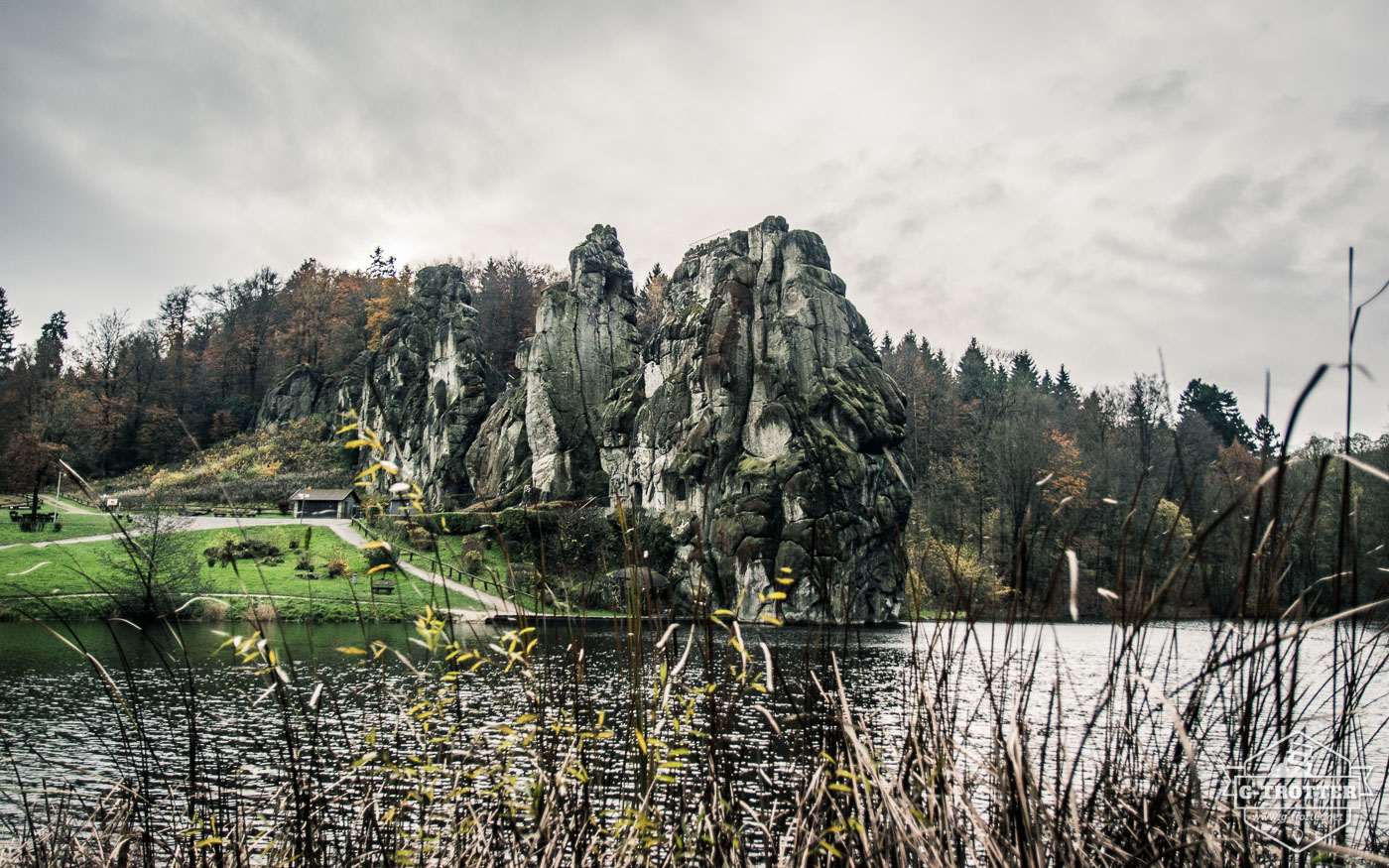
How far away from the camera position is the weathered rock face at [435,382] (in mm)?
58875

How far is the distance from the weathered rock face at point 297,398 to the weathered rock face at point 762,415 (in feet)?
116

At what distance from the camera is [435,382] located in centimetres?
6253

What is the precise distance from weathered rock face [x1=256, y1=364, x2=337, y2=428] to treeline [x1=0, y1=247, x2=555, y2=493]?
3.03 meters

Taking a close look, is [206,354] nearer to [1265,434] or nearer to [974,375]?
[974,375]

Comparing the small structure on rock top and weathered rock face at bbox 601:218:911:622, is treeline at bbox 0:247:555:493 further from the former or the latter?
weathered rock face at bbox 601:218:911:622

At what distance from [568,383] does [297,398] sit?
1283 inches

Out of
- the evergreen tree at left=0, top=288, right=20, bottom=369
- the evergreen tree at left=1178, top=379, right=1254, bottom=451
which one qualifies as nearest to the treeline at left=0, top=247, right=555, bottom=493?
the evergreen tree at left=0, top=288, right=20, bottom=369

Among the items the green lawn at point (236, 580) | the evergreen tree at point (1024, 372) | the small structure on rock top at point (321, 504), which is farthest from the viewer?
the evergreen tree at point (1024, 372)

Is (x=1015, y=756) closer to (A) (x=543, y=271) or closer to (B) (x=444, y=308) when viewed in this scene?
(B) (x=444, y=308)

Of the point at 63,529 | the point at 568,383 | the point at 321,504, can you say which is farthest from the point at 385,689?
the point at 321,504

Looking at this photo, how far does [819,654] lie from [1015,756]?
50.0 inches

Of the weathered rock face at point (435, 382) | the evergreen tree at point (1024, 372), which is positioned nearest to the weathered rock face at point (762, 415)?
the weathered rock face at point (435, 382)

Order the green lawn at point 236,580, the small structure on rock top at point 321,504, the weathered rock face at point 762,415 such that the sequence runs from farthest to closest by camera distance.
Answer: the small structure on rock top at point 321,504
the weathered rock face at point 762,415
the green lawn at point 236,580

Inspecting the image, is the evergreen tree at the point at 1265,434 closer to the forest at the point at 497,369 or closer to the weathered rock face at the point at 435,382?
the forest at the point at 497,369
